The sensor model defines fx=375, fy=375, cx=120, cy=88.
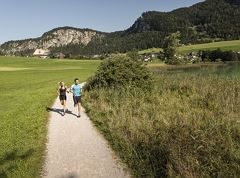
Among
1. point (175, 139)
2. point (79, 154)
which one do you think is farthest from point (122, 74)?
point (175, 139)

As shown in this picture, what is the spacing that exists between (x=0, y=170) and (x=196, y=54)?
13676cm

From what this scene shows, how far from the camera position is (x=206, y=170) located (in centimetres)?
795

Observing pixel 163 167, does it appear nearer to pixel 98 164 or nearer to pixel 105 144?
pixel 98 164

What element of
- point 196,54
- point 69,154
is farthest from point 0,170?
point 196,54

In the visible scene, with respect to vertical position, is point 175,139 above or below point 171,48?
above

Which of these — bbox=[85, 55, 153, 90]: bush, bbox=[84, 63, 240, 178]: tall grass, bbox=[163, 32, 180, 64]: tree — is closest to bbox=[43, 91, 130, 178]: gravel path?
bbox=[84, 63, 240, 178]: tall grass

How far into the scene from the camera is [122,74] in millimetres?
27562

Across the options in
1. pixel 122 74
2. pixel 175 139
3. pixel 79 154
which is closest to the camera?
pixel 175 139

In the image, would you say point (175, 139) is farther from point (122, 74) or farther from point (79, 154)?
point (122, 74)

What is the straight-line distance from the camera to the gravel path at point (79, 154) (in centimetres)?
913

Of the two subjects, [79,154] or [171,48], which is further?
[171,48]

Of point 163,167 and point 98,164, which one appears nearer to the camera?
point 163,167

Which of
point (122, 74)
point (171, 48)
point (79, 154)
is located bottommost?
point (171, 48)

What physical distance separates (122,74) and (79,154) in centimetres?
1706
